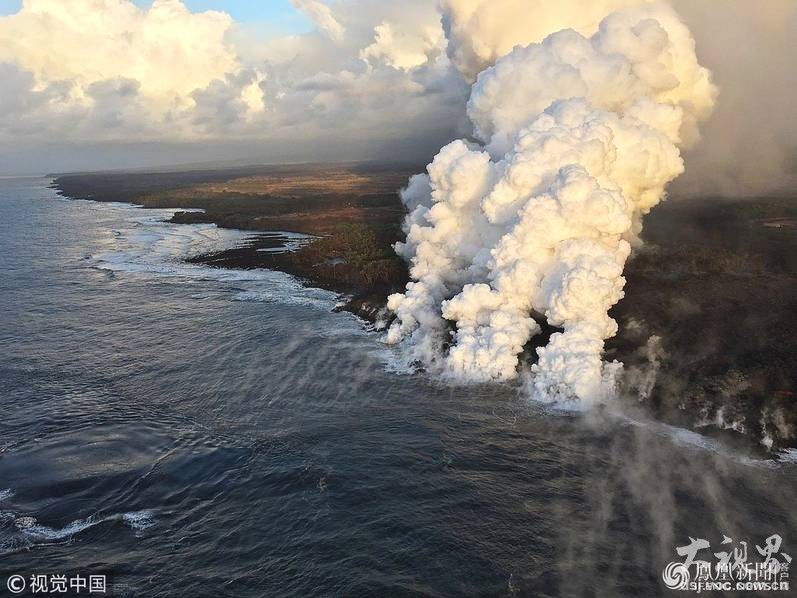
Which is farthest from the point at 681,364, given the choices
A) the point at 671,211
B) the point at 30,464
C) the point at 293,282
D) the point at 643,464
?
the point at 671,211

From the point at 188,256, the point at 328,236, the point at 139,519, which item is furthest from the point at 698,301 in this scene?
the point at 188,256

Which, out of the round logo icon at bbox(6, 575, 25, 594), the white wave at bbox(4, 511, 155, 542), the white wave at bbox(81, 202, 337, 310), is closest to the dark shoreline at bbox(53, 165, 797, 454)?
the white wave at bbox(81, 202, 337, 310)

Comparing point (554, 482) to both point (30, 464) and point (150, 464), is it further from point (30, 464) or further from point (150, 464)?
point (30, 464)

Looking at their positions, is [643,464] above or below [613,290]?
below

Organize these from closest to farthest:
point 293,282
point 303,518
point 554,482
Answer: point 303,518 < point 554,482 < point 293,282

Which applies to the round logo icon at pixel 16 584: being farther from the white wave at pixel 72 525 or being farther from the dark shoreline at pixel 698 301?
the dark shoreline at pixel 698 301

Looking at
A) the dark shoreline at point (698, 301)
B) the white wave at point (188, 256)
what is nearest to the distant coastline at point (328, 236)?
→ the dark shoreline at point (698, 301)

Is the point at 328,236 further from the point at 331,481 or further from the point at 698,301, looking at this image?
the point at 331,481
